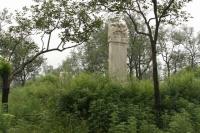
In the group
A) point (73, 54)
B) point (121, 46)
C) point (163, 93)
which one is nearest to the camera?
point (163, 93)

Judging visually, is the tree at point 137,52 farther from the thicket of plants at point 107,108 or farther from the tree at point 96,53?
the thicket of plants at point 107,108

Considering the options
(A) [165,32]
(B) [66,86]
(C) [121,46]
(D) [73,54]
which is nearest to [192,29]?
(A) [165,32]

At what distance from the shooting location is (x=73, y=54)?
48.8 m

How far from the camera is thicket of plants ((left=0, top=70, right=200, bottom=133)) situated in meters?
10.7

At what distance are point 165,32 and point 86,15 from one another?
27.3 metres

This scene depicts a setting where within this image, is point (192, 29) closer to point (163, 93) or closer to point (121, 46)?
point (121, 46)

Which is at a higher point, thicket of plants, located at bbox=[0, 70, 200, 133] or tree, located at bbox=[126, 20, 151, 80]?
tree, located at bbox=[126, 20, 151, 80]

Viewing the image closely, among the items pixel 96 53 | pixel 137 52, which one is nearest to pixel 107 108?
pixel 137 52

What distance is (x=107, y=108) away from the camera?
11656 mm

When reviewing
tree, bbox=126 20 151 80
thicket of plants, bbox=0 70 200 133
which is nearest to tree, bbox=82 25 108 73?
tree, bbox=126 20 151 80

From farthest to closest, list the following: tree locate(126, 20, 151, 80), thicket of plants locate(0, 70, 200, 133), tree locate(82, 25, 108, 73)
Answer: tree locate(82, 25, 108, 73) → tree locate(126, 20, 151, 80) → thicket of plants locate(0, 70, 200, 133)

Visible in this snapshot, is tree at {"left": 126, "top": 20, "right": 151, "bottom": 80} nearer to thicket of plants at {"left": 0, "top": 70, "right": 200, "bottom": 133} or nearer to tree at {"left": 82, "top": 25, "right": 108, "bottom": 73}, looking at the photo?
tree at {"left": 82, "top": 25, "right": 108, "bottom": 73}

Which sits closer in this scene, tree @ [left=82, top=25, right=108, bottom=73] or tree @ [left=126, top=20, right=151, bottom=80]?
tree @ [left=126, top=20, right=151, bottom=80]

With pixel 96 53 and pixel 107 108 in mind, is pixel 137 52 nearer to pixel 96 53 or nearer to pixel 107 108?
pixel 96 53
